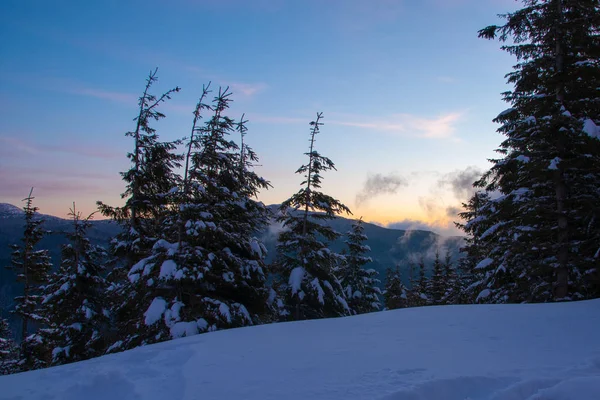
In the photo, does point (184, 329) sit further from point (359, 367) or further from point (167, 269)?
point (359, 367)

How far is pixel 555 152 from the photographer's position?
37.8ft

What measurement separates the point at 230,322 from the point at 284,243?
6.48 metres

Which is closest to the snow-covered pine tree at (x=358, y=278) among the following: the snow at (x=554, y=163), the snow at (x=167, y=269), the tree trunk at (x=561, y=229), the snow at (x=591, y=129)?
the tree trunk at (x=561, y=229)

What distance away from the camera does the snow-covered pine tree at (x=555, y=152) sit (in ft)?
37.2

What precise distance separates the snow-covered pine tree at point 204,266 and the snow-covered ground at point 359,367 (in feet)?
18.5

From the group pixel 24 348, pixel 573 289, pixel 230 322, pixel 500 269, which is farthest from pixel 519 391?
pixel 24 348

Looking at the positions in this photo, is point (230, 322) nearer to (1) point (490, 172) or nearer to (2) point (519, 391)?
(2) point (519, 391)

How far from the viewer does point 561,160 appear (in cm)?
1128

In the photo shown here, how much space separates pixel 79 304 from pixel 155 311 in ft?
24.3

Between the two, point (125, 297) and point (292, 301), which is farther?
point (292, 301)

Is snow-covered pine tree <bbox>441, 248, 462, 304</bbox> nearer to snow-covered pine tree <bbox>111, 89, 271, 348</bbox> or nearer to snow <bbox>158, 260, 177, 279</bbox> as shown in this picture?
snow-covered pine tree <bbox>111, 89, 271, 348</bbox>

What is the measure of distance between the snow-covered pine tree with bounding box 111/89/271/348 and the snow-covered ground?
5631 mm

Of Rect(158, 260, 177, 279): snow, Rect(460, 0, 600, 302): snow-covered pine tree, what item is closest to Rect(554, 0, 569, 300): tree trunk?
Rect(460, 0, 600, 302): snow-covered pine tree

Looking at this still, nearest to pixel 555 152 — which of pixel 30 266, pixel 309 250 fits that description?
pixel 309 250
